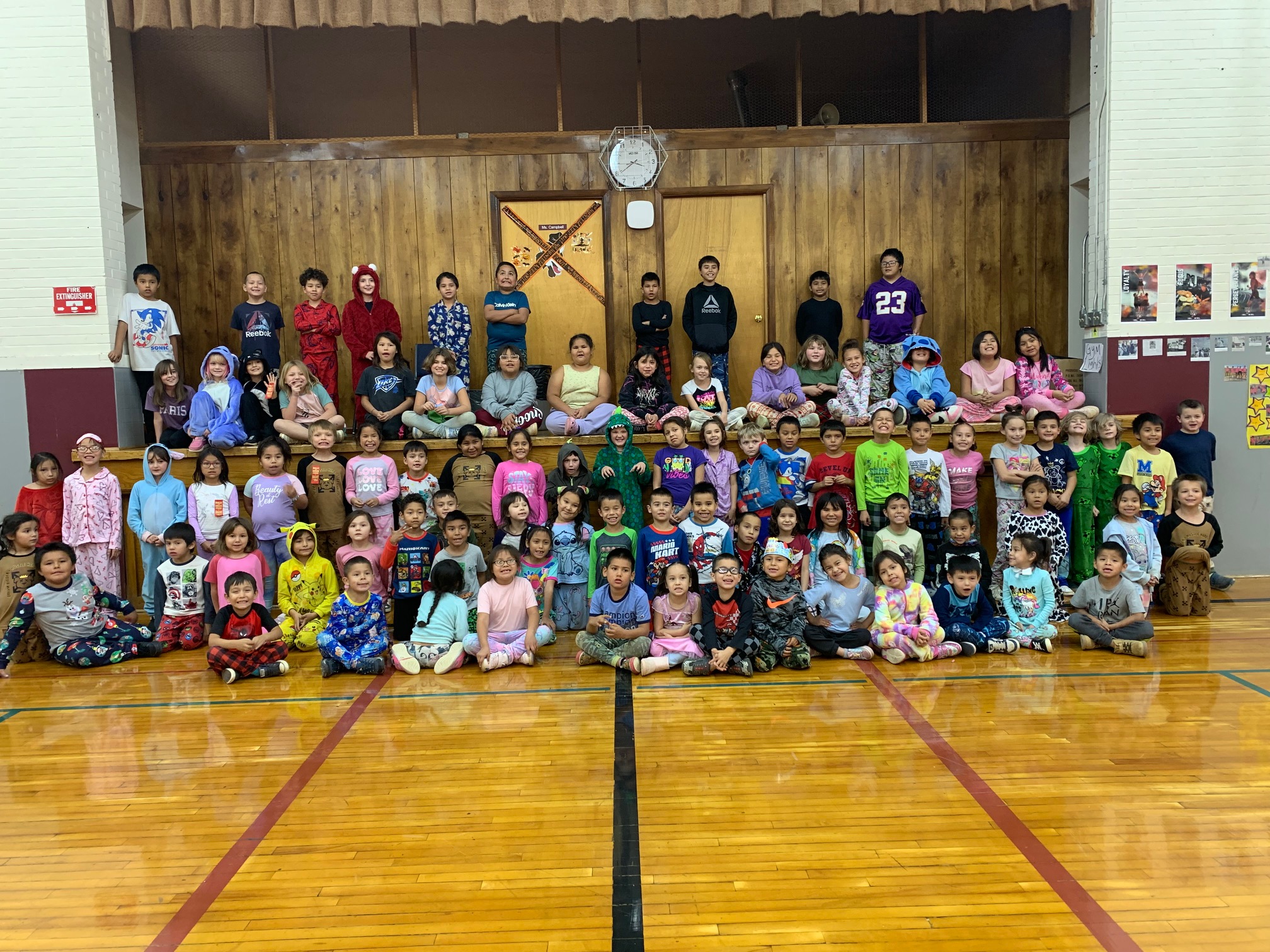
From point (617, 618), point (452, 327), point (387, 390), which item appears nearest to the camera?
point (617, 618)

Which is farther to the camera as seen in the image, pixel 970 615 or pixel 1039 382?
pixel 1039 382

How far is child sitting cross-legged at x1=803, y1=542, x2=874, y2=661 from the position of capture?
18.7 ft

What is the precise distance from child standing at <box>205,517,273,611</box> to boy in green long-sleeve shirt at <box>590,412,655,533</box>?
218 cm

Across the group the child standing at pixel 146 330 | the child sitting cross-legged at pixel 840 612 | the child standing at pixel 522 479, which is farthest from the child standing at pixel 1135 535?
the child standing at pixel 146 330

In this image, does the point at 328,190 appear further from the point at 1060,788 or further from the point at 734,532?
the point at 1060,788

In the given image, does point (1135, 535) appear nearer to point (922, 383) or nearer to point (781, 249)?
point (922, 383)

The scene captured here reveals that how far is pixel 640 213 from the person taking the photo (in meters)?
8.79

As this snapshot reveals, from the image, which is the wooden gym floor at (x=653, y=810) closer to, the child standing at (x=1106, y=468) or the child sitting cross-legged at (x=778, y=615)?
the child sitting cross-legged at (x=778, y=615)

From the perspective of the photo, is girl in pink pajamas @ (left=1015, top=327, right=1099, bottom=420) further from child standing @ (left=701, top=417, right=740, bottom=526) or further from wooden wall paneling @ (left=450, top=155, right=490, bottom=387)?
wooden wall paneling @ (left=450, top=155, right=490, bottom=387)

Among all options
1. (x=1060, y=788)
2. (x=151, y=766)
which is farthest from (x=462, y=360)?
(x=1060, y=788)

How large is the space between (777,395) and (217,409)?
4.09m

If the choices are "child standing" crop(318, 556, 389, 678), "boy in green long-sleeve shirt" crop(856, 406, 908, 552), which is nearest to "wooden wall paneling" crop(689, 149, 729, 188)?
"boy in green long-sleeve shirt" crop(856, 406, 908, 552)

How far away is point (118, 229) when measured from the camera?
7.58m

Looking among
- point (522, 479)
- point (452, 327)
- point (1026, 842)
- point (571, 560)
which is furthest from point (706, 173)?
point (1026, 842)
